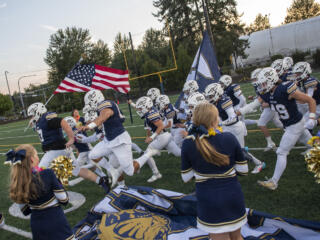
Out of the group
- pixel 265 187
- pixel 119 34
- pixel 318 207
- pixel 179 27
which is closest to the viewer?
pixel 318 207

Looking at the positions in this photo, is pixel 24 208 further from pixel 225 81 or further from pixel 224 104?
pixel 225 81

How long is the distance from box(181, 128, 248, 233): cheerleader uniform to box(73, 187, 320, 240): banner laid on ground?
911 mm

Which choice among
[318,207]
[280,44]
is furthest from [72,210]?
[280,44]

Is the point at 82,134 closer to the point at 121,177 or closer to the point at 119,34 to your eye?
the point at 121,177

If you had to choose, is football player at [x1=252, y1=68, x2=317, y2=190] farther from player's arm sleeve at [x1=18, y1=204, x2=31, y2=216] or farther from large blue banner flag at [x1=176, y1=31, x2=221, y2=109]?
large blue banner flag at [x1=176, y1=31, x2=221, y2=109]

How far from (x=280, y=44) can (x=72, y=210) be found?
134 ft

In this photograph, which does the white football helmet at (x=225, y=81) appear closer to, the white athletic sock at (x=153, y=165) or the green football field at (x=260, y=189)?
the green football field at (x=260, y=189)

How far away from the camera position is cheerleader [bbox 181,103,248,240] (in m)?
2.79

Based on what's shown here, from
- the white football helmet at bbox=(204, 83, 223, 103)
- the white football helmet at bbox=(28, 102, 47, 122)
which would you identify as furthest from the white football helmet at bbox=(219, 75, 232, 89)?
the white football helmet at bbox=(28, 102, 47, 122)

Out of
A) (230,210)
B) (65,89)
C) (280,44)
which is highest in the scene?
(280,44)

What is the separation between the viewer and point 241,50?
129ft

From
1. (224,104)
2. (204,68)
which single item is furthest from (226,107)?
(204,68)

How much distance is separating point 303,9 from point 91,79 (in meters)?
71.5

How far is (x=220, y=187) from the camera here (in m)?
2.83
